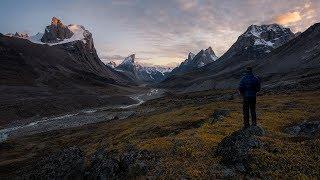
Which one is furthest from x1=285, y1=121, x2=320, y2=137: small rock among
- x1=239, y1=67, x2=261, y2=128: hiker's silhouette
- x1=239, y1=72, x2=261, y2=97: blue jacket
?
x1=239, y1=72, x2=261, y2=97: blue jacket

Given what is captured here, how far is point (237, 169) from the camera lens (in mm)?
22688

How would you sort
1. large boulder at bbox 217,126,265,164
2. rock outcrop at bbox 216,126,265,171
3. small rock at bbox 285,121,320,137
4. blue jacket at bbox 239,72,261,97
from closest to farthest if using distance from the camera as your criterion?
rock outcrop at bbox 216,126,265,171, large boulder at bbox 217,126,265,164, blue jacket at bbox 239,72,261,97, small rock at bbox 285,121,320,137

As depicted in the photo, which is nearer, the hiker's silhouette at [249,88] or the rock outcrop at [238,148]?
the rock outcrop at [238,148]

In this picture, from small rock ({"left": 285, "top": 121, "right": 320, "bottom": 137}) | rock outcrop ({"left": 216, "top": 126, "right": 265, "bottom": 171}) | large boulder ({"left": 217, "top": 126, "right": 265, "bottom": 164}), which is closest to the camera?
rock outcrop ({"left": 216, "top": 126, "right": 265, "bottom": 171})

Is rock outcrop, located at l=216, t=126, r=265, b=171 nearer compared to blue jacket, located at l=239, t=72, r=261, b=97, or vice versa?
rock outcrop, located at l=216, t=126, r=265, b=171

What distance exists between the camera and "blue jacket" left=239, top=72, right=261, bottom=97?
28.3 metres

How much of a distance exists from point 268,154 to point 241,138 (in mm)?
2106

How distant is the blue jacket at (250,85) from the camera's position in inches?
1113

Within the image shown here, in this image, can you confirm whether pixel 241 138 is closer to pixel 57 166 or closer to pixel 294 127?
pixel 294 127

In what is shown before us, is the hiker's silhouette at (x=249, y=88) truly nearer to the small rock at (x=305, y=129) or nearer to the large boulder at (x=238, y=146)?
the large boulder at (x=238, y=146)

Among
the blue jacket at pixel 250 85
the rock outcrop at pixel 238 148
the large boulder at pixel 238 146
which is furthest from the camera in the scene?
the blue jacket at pixel 250 85

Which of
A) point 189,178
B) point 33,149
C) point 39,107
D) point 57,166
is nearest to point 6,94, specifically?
point 39,107

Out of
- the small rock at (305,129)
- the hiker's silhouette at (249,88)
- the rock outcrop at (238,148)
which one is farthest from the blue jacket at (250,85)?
the small rock at (305,129)

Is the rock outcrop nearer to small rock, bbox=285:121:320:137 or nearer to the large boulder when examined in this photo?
the large boulder
